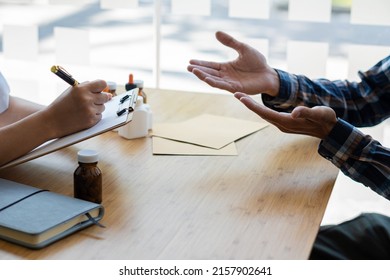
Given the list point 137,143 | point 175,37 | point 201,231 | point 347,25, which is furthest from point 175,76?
point 201,231

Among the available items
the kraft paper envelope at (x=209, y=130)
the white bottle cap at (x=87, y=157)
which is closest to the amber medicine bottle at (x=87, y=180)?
the white bottle cap at (x=87, y=157)

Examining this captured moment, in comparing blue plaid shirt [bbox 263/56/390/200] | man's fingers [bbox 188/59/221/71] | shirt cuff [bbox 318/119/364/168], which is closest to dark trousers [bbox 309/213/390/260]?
blue plaid shirt [bbox 263/56/390/200]

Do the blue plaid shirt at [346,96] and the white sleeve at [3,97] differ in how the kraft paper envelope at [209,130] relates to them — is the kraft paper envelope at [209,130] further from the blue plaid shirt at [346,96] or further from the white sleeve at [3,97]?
the white sleeve at [3,97]

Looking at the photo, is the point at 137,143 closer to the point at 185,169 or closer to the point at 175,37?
the point at 185,169

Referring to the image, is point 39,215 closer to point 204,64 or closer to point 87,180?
point 87,180

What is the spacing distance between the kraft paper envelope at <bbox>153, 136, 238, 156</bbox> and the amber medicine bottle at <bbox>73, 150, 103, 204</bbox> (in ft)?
1.11

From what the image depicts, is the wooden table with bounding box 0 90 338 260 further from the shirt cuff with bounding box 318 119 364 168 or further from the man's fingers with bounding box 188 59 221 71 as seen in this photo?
the man's fingers with bounding box 188 59 221 71

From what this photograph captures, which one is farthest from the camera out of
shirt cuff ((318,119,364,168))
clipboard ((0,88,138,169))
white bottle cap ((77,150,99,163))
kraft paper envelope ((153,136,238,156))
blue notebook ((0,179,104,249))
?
kraft paper envelope ((153,136,238,156))

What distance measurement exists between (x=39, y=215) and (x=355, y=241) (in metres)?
0.87

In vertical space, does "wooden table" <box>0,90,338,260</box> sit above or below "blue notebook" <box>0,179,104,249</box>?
below

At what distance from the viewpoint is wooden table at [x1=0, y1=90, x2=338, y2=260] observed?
4.00ft

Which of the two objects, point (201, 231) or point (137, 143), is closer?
point (201, 231)

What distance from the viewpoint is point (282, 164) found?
1.70 metres
